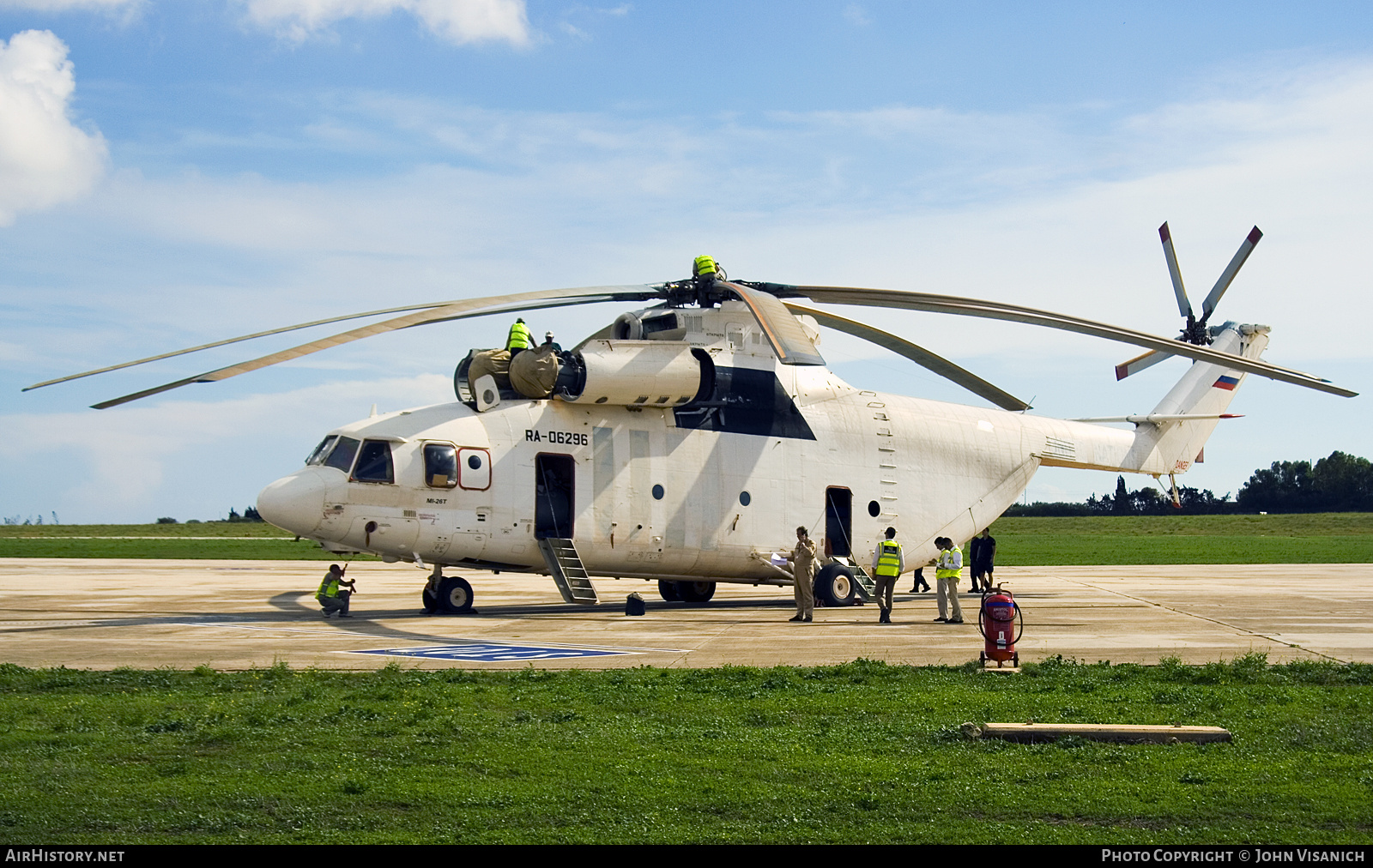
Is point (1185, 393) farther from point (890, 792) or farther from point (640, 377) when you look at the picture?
point (890, 792)

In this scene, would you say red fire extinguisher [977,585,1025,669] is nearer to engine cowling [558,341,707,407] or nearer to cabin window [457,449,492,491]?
engine cowling [558,341,707,407]

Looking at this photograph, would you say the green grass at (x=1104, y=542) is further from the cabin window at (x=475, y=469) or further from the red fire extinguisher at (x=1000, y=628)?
the red fire extinguisher at (x=1000, y=628)

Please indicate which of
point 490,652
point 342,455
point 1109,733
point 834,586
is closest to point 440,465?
point 342,455

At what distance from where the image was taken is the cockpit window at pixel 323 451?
20141mm

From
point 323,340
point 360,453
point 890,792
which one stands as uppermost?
point 323,340

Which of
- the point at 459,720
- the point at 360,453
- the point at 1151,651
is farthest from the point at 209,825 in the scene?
the point at 360,453

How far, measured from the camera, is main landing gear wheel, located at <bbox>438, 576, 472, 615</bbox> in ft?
68.9

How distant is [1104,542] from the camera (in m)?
70.5

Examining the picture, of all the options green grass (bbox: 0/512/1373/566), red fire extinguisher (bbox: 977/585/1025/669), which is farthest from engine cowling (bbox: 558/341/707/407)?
green grass (bbox: 0/512/1373/566)

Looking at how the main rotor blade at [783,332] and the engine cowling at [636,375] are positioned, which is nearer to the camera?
the main rotor blade at [783,332]

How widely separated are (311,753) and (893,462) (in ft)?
61.8

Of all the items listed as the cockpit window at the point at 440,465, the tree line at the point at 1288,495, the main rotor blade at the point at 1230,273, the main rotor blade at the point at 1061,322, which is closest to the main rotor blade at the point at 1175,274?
the main rotor blade at the point at 1230,273

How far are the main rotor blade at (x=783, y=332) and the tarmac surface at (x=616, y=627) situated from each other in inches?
168

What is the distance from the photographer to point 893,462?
2567 cm
